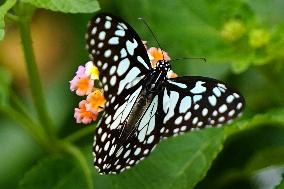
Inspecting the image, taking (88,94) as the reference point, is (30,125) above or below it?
below

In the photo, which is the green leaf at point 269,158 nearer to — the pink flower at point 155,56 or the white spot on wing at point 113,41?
the pink flower at point 155,56

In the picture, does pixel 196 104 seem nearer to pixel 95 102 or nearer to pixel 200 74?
pixel 95 102

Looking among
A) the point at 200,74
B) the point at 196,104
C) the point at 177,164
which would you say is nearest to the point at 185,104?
the point at 196,104

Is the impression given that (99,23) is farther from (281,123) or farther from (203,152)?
(281,123)

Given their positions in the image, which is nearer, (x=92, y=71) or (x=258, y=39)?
(x=92, y=71)

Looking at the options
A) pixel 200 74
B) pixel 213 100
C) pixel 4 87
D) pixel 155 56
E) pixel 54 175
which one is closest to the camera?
pixel 213 100

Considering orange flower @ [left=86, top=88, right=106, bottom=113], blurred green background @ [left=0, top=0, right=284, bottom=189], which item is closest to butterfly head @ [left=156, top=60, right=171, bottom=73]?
orange flower @ [left=86, top=88, right=106, bottom=113]

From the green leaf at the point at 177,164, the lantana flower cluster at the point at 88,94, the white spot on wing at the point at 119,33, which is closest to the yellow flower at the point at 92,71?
the lantana flower cluster at the point at 88,94

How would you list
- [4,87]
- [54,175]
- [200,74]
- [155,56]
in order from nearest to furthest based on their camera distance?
[155,56]
[54,175]
[4,87]
[200,74]
